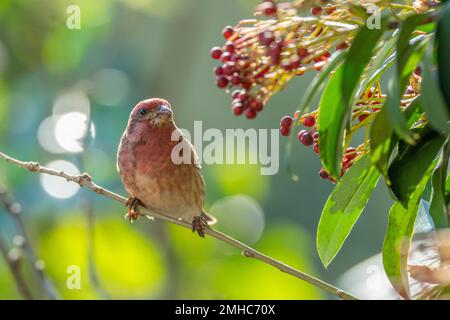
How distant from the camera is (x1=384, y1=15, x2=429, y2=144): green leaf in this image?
1.68 m

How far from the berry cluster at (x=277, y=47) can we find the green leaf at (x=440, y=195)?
0.39 meters

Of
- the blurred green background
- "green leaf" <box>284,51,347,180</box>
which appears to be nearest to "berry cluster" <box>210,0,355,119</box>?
"green leaf" <box>284,51,347,180</box>

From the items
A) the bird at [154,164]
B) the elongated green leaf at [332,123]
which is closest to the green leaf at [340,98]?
the elongated green leaf at [332,123]

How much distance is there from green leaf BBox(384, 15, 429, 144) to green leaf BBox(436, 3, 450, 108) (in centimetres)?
7

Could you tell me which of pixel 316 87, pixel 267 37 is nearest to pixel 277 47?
pixel 267 37

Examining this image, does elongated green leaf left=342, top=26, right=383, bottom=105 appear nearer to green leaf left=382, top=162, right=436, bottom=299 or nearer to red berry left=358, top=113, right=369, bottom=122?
red berry left=358, top=113, right=369, bottom=122

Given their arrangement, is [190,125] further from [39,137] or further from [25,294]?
[25,294]

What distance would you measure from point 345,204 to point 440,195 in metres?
0.30

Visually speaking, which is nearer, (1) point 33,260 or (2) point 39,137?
(1) point 33,260

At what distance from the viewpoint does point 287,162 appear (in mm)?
1822

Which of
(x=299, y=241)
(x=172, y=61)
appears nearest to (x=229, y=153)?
(x=299, y=241)

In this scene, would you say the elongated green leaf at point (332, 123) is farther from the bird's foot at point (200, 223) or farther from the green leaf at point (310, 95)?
the bird's foot at point (200, 223)

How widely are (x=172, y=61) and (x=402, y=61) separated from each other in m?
5.99

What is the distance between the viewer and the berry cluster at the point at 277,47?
1966 mm
